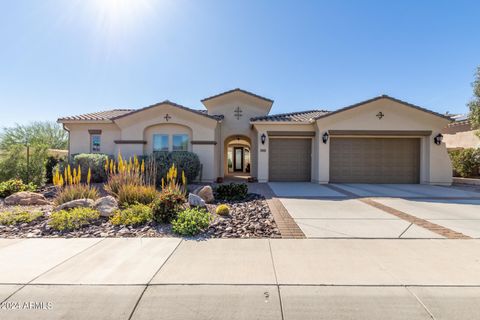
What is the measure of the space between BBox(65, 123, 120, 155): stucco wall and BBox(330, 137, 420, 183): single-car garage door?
12.8m

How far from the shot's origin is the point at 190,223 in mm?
4836

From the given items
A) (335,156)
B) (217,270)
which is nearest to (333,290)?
(217,270)

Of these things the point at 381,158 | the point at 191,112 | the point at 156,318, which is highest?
the point at 191,112

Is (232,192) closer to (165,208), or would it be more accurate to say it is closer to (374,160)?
(165,208)

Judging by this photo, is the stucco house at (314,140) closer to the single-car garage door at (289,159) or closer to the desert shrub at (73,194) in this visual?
the single-car garage door at (289,159)

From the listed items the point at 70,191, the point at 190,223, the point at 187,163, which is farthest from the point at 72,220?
the point at 187,163

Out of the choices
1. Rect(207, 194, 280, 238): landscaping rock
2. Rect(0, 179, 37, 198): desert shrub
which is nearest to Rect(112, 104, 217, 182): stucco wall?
Rect(0, 179, 37, 198): desert shrub

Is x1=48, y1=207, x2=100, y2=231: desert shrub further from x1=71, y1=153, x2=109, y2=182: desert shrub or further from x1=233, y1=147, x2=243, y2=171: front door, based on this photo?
x1=233, y1=147, x2=243, y2=171: front door

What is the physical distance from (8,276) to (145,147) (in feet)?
34.3

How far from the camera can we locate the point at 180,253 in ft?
12.6

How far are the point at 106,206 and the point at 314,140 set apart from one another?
36.2 feet

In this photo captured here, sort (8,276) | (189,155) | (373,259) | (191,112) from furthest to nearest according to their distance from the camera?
1. (191,112)
2. (189,155)
3. (373,259)
4. (8,276)

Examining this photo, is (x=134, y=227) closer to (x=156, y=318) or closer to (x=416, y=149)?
(x=156, y=318)

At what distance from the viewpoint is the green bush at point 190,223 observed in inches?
185
